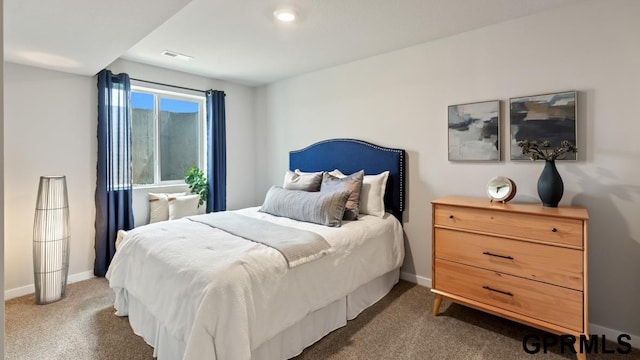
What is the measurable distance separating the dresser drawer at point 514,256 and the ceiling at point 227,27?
1.70 m

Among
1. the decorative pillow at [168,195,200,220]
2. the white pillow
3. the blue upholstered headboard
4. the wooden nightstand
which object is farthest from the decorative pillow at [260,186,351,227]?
the decorative pillow at [168,195,200,220]

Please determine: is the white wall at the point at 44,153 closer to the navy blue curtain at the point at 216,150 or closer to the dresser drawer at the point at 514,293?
the navy blue curtain at the point at 216,150

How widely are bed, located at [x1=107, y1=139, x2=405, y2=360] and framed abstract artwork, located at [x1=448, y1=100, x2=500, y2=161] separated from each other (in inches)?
35.7

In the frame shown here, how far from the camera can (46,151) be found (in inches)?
120

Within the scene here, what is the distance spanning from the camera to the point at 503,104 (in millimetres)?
2605

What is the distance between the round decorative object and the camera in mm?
2375

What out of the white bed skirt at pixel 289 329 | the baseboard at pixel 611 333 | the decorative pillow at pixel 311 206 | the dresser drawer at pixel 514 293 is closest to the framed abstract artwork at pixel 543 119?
the dresser drawer at pixel 514 293

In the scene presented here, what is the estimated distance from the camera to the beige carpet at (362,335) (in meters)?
2.05

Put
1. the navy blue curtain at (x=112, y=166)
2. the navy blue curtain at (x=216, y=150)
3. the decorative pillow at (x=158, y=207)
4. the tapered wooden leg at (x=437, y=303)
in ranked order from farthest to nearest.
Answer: the navy blue curtain at (x=216, y=150) < the decorative pillow at (x=158, y=207) < the navy blue curtain at (x=112, y=166) < the tapered wooden leg at (x=437, y=303)

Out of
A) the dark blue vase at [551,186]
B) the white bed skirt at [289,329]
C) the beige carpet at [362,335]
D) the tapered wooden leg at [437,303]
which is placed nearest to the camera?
the white bed skirt at [289,329]

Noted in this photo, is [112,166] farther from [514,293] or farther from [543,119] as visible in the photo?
[543,119]

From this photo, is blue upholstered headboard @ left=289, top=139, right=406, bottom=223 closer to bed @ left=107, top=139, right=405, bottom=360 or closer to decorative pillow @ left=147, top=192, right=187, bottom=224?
bed @ left=107, top=139, right=405, bottom=360

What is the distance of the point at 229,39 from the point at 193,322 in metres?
2.39

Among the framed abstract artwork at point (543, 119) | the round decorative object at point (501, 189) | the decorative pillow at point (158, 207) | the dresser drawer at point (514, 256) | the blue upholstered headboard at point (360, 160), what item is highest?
the framed abstract artwork at point (543, 119)
